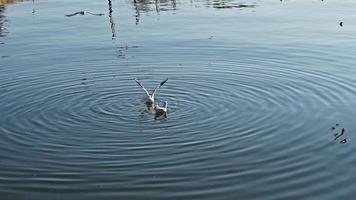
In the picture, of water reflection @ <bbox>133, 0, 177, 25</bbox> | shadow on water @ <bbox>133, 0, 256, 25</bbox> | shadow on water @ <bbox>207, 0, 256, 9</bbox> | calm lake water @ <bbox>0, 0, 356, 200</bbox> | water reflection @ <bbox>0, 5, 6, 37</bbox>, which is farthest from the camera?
shadow on water @ <bbox>207, 0, 256, 9</bbox>

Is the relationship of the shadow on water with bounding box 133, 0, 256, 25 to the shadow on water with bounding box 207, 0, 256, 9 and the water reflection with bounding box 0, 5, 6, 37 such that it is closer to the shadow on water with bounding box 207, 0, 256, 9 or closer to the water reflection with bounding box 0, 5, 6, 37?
the shadow on water with bounding box 207, 0, 256, 9

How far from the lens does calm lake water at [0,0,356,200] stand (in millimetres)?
13695

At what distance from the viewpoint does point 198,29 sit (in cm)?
3612

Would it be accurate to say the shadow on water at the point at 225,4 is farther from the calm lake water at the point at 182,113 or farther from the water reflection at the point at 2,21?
the water reflection at the point at 2,21

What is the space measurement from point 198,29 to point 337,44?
9434mm

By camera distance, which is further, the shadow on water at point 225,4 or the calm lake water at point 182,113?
the shadow on water at point 225,4

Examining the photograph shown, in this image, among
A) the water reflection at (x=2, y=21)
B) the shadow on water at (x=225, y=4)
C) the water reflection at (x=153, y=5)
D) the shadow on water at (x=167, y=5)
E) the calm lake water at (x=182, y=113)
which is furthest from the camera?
the shadow on water at (x=225, y=4)

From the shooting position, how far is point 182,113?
18.7 meters

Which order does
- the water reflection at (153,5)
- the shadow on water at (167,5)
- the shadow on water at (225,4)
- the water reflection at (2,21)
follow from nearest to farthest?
the water reflection at (2,21) < the water reflection at (153,5) < the shadow on water at (167,5) < the shadow on water at (225,4)

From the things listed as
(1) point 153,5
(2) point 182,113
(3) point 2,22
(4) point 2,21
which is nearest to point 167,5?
(1) point 153,5

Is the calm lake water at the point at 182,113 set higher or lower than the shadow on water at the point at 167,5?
lower

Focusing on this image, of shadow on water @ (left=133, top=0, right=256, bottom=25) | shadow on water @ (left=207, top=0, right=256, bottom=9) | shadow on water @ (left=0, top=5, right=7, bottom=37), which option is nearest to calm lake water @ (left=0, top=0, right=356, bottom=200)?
shadow on water @ (left=0, top=5, right=7, bottom=37)

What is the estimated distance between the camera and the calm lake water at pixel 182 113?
13.7m

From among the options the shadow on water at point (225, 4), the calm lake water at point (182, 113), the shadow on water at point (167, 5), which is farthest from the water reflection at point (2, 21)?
the shadow on water at point (225, 4)
